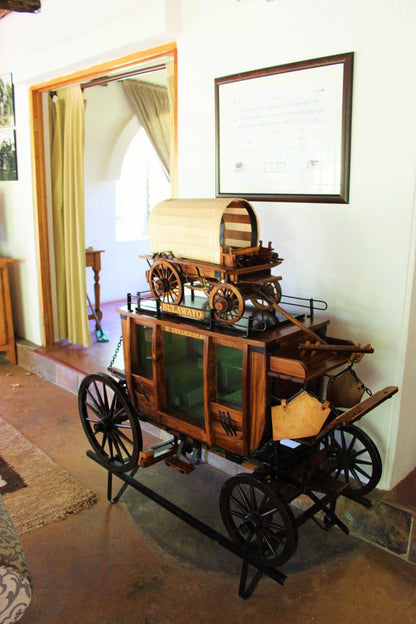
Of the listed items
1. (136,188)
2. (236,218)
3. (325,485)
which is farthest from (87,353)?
(136,188)

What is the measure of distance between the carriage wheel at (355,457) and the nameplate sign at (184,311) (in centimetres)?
71

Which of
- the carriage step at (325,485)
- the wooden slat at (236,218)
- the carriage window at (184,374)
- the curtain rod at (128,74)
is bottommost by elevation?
the carriage step at (325,485)

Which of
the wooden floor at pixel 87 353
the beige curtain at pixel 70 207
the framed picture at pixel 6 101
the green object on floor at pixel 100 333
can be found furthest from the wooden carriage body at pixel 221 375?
the framed picture at pixel 6 101

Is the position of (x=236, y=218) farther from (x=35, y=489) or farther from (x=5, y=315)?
(x=5, y=315)

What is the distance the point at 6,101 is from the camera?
4.40 metres

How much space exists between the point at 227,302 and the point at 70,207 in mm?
2718

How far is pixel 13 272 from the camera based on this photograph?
4.76 metres

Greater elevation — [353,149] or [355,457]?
[353,149]

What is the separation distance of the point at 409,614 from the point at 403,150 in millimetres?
1774

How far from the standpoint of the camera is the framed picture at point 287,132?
7.30 feet

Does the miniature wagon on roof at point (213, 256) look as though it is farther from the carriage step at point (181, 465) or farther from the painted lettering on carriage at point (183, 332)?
the carriage step at point (181, 465)

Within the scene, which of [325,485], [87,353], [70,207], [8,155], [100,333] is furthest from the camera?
[100,333]

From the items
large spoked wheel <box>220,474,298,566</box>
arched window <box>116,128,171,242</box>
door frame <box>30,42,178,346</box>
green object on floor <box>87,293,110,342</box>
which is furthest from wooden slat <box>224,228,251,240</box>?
arched window <box>116,128,171,242</box>

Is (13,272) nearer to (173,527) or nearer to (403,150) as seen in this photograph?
(173,527)
